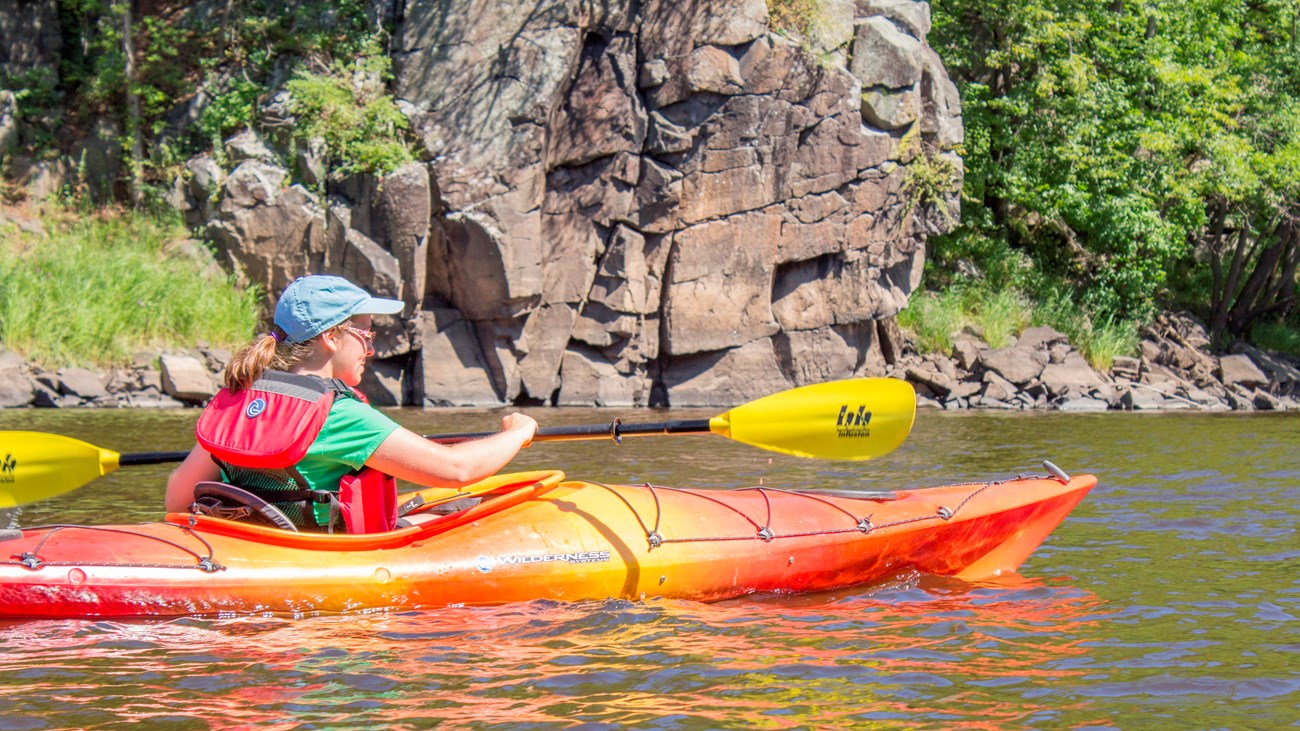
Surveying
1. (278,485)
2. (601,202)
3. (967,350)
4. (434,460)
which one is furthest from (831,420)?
(967,350)

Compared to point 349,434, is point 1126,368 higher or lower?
lower

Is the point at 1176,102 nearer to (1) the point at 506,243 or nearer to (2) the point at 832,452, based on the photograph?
(1) the point at 506,243

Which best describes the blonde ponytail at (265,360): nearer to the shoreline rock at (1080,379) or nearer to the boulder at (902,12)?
the shoreline rock at (1080,379)

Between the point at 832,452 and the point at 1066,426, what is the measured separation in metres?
6.05

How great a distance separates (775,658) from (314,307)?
1723 millimetres

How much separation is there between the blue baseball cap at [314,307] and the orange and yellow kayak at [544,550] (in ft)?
2.29

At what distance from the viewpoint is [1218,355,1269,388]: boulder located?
45.7 ft

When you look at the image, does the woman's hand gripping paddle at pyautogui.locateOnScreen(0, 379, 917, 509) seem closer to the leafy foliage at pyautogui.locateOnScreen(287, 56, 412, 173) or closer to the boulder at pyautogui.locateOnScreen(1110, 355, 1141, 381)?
the leafy foliage at pyautogui.locateOnScreen(287, 56, 412, 173)

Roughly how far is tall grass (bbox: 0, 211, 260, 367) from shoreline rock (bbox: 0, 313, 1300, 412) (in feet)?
0.76

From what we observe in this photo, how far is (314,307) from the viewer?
12.1ft

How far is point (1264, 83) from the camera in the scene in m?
15.0

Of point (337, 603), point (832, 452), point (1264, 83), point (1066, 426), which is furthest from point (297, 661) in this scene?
point (1264, 83)

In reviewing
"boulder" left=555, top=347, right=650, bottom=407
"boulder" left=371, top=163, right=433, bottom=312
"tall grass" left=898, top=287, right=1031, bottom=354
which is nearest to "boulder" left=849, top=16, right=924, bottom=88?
"tall grass" left=898, top=287, right=1031, bottom=354

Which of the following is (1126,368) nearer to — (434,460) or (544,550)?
(544,550)
